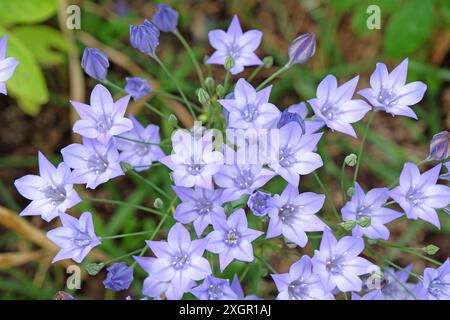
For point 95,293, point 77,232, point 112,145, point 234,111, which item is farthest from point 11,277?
point 234,111

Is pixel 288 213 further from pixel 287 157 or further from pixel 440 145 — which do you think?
pixel 440 145

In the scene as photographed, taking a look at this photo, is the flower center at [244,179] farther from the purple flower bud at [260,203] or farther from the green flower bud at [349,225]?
the green flower bud at [349,225]

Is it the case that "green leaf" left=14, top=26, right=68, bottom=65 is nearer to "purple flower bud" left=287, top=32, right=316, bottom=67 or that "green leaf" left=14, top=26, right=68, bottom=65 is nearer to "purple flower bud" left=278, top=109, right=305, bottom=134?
"purple flower bud" left=287, top=32, right=316, bottom=67

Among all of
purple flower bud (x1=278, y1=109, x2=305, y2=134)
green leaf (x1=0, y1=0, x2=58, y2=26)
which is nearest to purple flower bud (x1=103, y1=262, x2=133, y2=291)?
purple flower bud (x1=278, y1=109, x2=305, y2=134)

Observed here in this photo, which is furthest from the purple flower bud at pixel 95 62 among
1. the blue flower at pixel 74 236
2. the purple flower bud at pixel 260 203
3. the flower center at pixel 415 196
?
the flower center at pixel 415 196

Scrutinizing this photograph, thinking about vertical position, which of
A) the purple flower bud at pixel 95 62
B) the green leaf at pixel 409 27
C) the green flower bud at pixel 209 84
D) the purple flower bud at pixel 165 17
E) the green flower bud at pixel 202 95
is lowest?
the green flower bud at pixel 202 95
